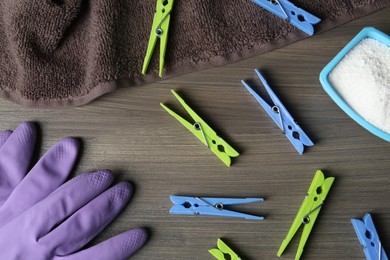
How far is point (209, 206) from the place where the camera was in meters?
0.67

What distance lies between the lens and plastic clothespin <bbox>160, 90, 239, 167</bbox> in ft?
2.20

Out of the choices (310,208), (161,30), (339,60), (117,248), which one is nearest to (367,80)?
(339,60)

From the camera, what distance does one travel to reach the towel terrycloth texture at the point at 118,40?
69cm

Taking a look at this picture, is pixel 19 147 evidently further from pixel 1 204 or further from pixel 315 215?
pixel 315 215

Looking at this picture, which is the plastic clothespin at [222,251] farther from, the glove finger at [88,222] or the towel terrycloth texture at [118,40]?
the towel terrycloth texture at [118,40]

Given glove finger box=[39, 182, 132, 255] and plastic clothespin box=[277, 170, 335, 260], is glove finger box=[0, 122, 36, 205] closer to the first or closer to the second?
glove finger box=[39, 182, 132, 255]

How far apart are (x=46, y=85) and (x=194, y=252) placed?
312 mm

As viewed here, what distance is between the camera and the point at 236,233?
672 millimetres

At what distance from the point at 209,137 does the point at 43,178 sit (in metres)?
0.24

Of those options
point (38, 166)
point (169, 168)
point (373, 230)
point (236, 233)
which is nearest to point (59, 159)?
point (38, 166)

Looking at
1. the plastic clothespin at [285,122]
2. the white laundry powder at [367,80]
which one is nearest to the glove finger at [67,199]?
the plastic clothespin at [285,122]

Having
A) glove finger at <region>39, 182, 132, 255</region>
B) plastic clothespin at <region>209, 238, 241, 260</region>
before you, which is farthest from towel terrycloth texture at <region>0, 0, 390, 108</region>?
plastic clothespin at <region>209, 238, 241, 260</region>

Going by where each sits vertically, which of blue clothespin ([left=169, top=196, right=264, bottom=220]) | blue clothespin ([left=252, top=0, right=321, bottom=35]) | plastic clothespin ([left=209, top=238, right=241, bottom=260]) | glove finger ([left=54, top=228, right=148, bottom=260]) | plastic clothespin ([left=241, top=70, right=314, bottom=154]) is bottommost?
glove finger ([left=54, top=228, right=148, bottom=260])

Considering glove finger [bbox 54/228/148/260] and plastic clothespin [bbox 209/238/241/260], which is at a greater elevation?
plastic clothespin [bbox 209/238/241/260]
